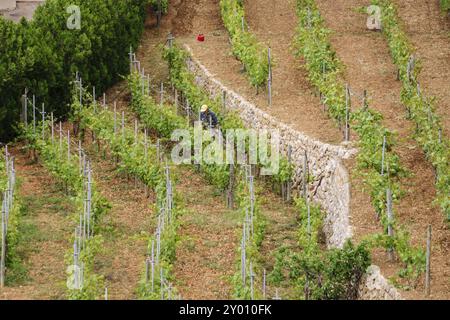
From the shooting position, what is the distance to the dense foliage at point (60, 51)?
113 ft

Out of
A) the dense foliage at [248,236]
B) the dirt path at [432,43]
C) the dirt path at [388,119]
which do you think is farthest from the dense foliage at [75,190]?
the dirt path at [432,43]

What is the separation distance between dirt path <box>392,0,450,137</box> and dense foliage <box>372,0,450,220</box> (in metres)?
0.44

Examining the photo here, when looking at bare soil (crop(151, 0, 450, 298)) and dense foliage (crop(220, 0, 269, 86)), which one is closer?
bare soil (crop(151, 0, 450, 298))

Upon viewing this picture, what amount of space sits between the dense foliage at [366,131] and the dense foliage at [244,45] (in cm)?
98

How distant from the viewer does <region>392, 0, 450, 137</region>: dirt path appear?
1380 inches

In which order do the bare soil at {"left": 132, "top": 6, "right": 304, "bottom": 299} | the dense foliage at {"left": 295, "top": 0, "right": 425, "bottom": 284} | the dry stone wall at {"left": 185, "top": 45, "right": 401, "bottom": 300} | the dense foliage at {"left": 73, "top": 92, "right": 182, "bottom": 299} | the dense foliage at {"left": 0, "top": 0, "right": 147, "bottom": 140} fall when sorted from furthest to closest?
the dense foliage at {"left": 0, "top": 0, "right": 147, "bottom": 140}
the bare soil at {"left": 132, "top": 6, "right": 304, "bottom": 299}
the dry stone wall at {"left": 185, "top": 45, "right": 401, "bottom": 300}
the dense foliage at {"left": 295, "top": 0, "right": 425, "bottom": 284}
the dense foliage at {"left": 73, "top": 92, "right": 182, "bottom": 299}

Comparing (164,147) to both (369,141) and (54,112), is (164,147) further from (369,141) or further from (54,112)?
(369,141)

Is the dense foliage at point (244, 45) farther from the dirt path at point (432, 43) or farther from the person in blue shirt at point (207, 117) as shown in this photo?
the dirt path at point (432, 43)

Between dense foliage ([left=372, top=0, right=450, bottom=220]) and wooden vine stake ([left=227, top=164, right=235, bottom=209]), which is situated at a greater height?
dense foliage ([left=372, top=0, right=450, bottom=220])

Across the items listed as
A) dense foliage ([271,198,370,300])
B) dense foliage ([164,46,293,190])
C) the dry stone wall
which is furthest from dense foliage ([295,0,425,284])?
dense foliage ([164,46,293,190])

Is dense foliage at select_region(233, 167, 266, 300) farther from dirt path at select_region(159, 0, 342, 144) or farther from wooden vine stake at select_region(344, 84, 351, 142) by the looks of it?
dirt path at select_region(159, 0, 342, 144)

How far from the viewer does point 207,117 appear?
3400cm

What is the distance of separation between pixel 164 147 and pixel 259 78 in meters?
2.55

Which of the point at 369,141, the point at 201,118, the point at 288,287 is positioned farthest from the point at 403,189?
the point at 201,118
